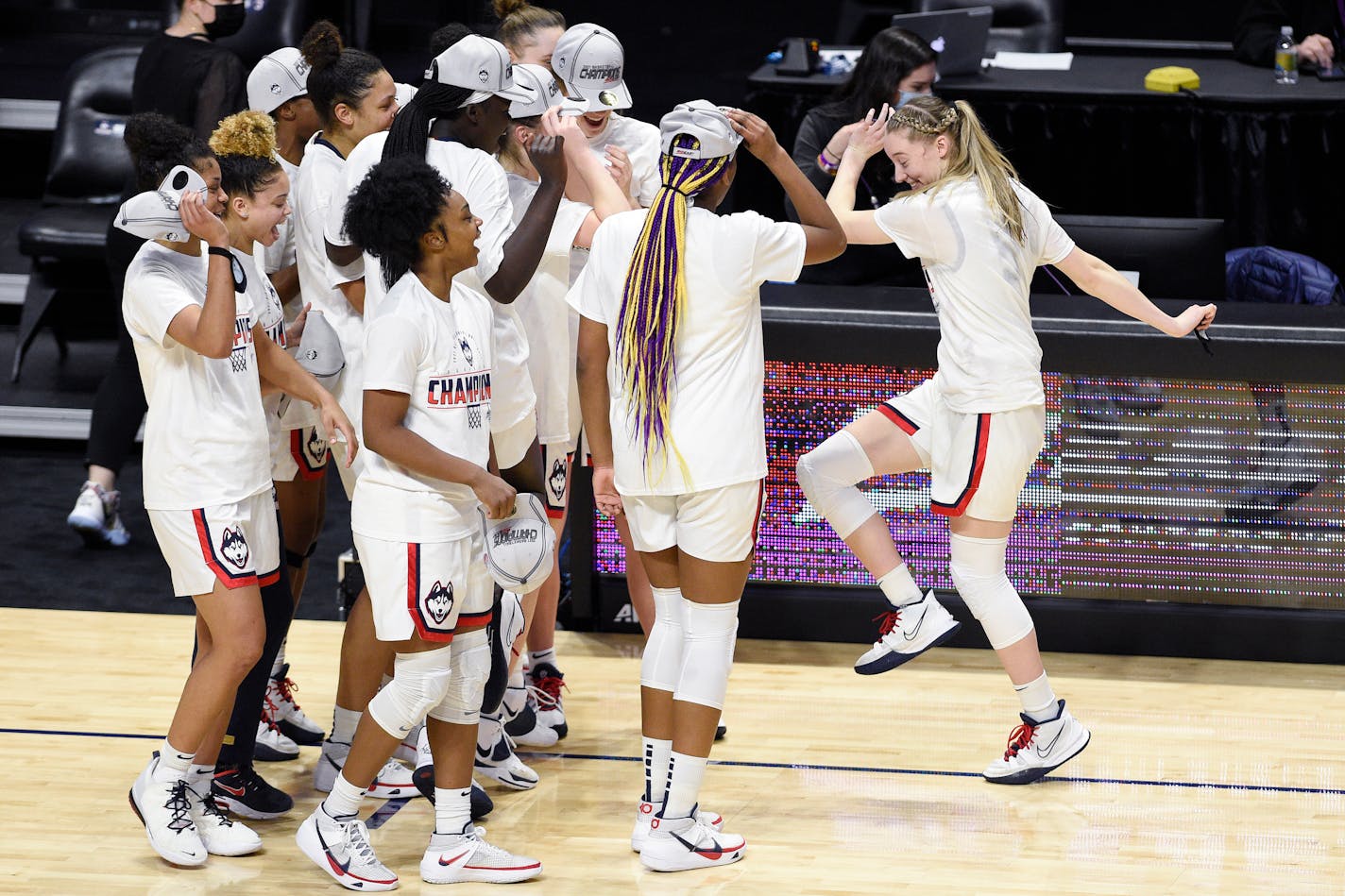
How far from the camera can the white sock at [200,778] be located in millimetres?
3686

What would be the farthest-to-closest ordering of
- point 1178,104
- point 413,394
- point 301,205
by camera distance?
point 1178,104
point 301,205
point 413,394

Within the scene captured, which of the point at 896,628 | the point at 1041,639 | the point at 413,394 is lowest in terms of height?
the point at 1041,639

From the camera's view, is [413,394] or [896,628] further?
[896,628]

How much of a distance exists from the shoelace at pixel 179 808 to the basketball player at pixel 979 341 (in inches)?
67.7

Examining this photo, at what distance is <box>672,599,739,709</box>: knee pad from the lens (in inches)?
140

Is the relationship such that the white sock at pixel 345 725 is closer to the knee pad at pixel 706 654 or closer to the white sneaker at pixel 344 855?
the white sneaker at pixel 344 855

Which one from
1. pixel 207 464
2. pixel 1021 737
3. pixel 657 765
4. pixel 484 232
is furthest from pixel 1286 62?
pixel 207 464

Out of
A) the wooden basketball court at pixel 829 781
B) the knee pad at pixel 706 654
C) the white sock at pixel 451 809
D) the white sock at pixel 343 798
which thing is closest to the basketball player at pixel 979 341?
the wooden basketball court at pixel 829 781

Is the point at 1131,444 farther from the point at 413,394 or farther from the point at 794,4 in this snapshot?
the point at 794,4

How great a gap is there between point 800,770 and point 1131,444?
146cm

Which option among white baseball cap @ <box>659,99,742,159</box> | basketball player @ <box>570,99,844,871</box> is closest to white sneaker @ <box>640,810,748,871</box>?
basketball player @ <box>570,99,844,871</box>

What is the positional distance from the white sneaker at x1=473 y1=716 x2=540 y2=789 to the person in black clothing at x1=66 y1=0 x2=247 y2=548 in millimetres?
2092

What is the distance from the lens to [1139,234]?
5.16m

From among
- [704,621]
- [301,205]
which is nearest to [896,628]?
[704,621]
